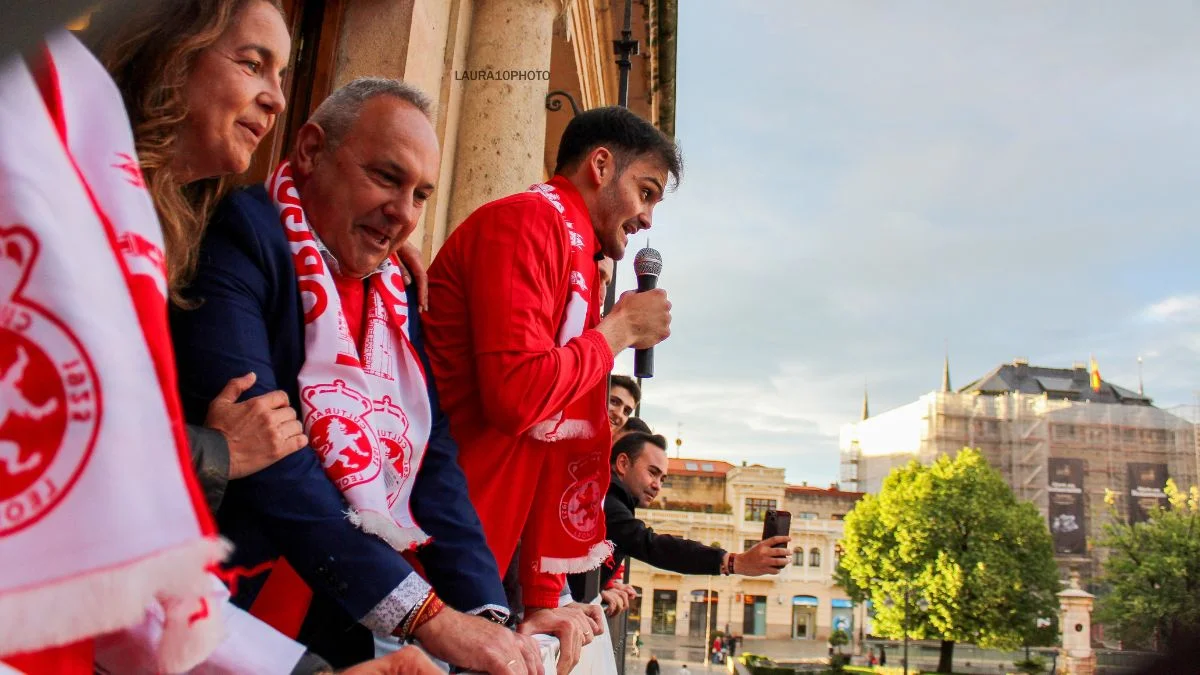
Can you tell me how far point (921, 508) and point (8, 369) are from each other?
132 feet

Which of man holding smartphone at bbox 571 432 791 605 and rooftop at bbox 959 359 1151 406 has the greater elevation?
rooftop at bbox 959 359 1151 406

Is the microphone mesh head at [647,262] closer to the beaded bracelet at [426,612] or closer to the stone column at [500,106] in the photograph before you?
the beaded bracelet at [426,612]

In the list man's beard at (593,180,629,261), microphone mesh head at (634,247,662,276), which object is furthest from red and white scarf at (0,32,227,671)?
microphone mesh head at (634,247,662,276)

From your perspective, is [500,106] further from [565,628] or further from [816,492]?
[816,492]

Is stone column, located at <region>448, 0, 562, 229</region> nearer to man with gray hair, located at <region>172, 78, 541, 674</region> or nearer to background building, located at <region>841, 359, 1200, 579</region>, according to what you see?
man with gray hair, located at <region>172, 78, 541, 674</region>

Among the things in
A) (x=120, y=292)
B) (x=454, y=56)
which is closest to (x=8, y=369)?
(x=120, y=292)

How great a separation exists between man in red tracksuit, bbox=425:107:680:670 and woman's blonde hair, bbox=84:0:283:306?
2.46 feet

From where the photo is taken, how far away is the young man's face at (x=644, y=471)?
15.3 ft

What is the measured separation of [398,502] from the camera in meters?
1.70

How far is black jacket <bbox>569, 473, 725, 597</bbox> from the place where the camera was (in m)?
4.14

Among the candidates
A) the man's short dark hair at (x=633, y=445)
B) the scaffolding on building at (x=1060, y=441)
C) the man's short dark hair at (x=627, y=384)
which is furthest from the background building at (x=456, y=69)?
the scaffolding on building at (x=1060, y=441)

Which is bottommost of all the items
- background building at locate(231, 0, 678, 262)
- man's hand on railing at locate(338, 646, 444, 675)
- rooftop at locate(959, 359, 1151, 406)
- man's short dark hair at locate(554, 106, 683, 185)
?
man's hand on railing at locate(338, 646, 444, 675)

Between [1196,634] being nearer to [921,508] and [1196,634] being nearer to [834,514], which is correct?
[921,508]

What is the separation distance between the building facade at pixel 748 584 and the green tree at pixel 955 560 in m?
11.8
